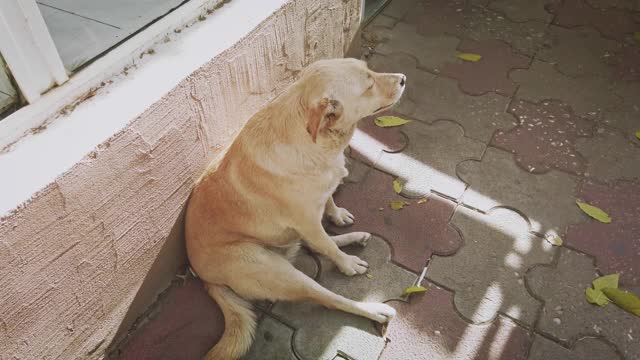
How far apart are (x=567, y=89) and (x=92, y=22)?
10.3 ft

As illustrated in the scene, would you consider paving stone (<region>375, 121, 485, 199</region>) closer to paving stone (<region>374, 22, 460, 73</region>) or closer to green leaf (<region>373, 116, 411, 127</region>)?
green leaf (<region>373, 116, 411, 127</region>)

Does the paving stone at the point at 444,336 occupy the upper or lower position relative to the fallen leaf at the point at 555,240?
lower

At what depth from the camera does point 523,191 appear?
2.66 meters

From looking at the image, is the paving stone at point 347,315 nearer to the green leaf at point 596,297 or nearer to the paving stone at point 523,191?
the paving stone at point 523,191

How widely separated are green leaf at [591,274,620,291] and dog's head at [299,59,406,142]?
140 cm

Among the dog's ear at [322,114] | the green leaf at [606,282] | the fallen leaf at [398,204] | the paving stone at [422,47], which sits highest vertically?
the dog's ear at [322,114]

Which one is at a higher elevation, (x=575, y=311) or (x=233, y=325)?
(x=233, y=325)

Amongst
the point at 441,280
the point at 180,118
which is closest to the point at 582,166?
the point at 441,280

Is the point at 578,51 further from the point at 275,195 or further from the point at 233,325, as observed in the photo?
the point at 233,325

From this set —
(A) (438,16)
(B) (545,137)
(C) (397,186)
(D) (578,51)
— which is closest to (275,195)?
(C) (397,186)

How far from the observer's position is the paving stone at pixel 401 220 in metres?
2.42

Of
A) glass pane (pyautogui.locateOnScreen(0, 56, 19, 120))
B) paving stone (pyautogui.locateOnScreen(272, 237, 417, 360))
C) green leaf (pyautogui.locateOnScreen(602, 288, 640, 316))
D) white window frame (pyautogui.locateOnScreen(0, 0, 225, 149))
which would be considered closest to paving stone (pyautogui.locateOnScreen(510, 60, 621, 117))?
green leaf (pyautogui.locateOnScreen(602, 288, 640, 316))

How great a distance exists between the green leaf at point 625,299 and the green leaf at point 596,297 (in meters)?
0.02

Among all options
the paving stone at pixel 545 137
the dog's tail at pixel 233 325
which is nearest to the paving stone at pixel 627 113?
the paving stone at pixel 545 137
